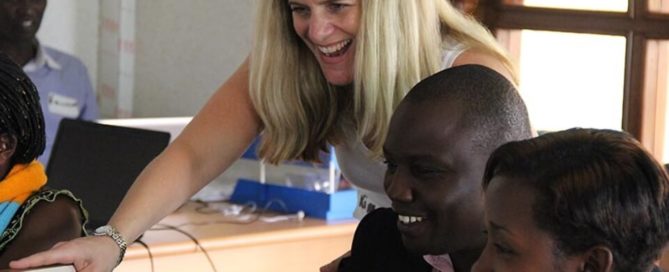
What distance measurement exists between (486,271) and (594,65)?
8.20 feet

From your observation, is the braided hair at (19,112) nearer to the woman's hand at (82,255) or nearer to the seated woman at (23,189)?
the seated woman at (23,189)

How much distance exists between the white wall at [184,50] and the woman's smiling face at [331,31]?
2689 mm

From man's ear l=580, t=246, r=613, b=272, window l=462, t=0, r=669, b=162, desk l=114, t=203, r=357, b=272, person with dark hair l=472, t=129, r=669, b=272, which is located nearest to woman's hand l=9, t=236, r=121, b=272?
person with dark hair l=472, t=129, r=669, b=272

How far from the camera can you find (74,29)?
524 centimetres

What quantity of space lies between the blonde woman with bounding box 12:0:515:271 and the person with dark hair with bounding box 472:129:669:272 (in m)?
0.58

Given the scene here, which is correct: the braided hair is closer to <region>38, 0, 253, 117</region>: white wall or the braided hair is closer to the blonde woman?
the blonde woman

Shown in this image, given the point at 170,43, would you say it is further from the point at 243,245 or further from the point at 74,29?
the point at 243,245

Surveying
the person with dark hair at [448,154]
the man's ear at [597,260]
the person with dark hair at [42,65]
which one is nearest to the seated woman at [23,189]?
the person with dark hair at [448,154]

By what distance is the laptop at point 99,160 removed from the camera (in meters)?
3.49

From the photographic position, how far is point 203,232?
3623 mm

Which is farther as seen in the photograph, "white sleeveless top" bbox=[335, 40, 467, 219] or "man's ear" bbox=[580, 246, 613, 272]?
"white sleeveless top" bbox=[335, 40, 467, 219]

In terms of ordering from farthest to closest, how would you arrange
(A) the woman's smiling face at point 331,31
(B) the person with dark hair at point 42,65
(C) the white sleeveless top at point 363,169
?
(B) the person with dark hair at point 42,65
(C) the white sleeveless top at point 363,169
(A) the woman's smiling face at point 331,31

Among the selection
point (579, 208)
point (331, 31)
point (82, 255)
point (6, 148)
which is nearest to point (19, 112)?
point (6, 148)

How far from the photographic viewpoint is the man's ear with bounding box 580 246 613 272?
4.04ft
